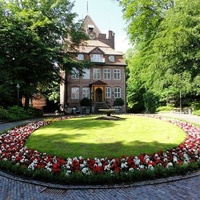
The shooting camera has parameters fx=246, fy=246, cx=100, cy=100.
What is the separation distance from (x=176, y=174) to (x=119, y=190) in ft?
6.05

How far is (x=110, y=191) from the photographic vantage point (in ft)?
18.7

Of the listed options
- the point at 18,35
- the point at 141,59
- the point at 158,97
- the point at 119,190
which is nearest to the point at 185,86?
the point at 141,59

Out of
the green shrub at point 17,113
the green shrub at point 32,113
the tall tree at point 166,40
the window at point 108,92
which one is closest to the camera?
the green shrub at point 17,113

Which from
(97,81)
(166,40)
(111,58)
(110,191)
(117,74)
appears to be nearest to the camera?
(110,191)

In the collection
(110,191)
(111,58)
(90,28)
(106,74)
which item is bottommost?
(110,191)

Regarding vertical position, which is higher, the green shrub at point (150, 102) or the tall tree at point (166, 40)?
the tall tree at point (166, 40)

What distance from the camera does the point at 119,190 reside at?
5.75m

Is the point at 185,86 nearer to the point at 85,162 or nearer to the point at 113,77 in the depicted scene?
the point at 113,77

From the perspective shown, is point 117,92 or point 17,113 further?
point 117,92

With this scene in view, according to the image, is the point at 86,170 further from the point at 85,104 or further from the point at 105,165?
the point at 85,104

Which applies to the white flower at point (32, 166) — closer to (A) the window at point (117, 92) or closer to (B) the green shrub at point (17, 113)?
(B) the green shrub at point (17, 113)

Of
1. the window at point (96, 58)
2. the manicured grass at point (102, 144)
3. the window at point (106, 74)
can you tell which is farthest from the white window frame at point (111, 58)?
the manicured grass at point (102, 144)

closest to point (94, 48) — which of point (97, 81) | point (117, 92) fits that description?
point (97, 81)

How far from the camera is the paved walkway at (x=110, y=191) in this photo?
5.38m
